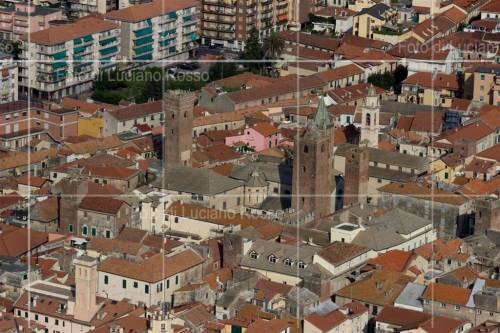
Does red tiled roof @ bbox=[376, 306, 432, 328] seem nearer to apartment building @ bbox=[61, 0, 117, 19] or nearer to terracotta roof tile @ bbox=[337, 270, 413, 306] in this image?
terracotta roof tile @ bbox=[337, 270, 413, 306]

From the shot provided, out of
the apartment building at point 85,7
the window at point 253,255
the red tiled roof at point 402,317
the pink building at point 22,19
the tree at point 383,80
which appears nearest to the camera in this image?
the red tiled roof at point 402,317

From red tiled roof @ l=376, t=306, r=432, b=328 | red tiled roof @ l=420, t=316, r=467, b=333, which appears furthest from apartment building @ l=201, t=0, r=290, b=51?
red tiled roof @ l=420, t=316, r=467, b=333

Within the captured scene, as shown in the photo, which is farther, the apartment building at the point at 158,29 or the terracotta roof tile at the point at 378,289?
the apartment building at the point at 158,29

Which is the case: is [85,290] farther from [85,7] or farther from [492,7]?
[492,7]

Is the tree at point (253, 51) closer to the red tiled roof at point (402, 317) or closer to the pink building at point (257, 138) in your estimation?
the pink building at point (257, 138)

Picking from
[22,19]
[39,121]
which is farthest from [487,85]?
[22,19]

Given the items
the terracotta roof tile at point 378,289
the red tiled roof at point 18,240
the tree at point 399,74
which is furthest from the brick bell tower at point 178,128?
the tree at point 399,74
